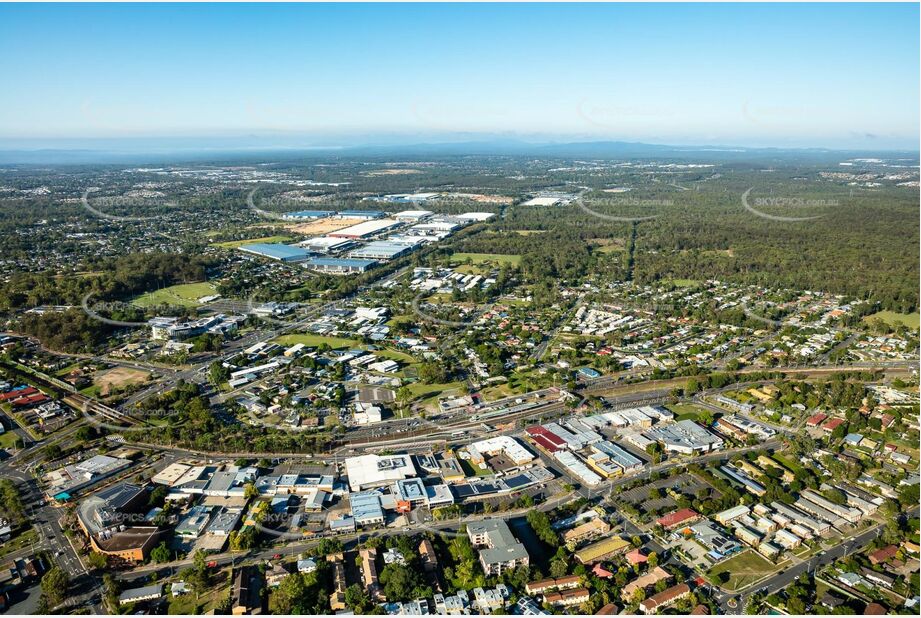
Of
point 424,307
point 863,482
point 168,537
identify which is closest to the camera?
point 168,537

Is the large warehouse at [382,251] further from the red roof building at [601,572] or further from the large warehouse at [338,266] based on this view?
the red roof building at [601,572]

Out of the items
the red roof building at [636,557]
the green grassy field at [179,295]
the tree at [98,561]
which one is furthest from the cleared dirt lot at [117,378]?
the red roof building at [636,557]

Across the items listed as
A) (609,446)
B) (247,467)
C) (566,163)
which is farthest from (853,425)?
(566,163)

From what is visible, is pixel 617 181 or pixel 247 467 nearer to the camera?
pixel 247 467

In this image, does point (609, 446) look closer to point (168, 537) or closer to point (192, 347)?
point (168, 537)

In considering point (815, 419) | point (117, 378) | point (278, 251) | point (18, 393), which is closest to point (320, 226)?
point (278, 251)

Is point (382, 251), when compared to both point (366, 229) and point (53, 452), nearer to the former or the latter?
point (366, 229)
